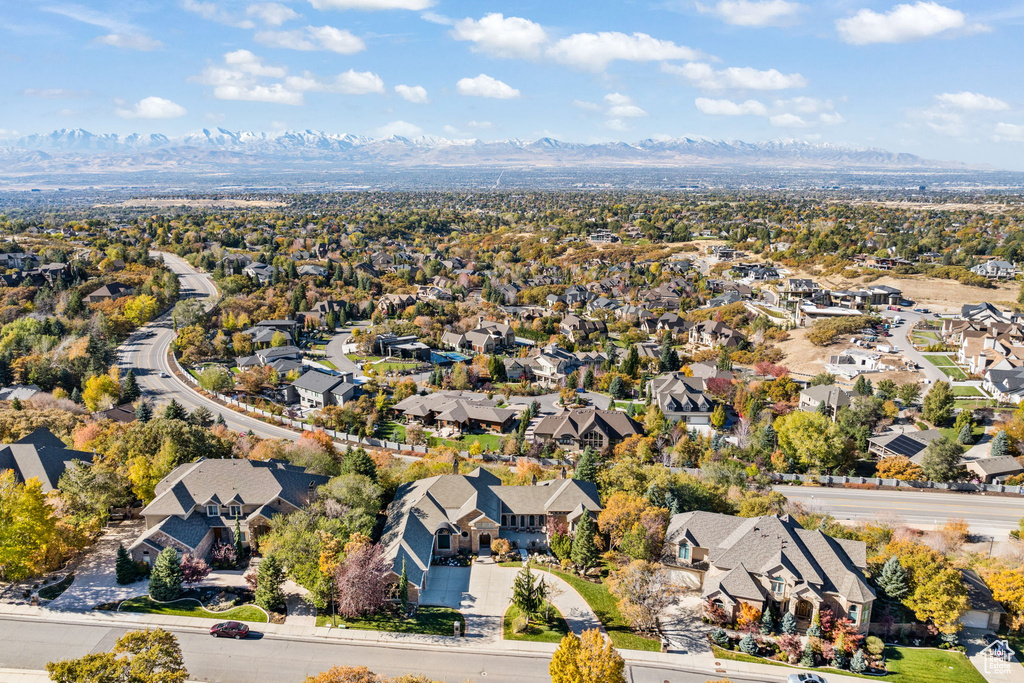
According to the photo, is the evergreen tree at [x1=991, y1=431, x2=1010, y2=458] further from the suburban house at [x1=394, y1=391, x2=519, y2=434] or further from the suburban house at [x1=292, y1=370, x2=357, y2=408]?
the suburban house at [x1=292, y1=370, x2=357, y2=408]

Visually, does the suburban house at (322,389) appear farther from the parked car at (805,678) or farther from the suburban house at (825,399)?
the parked car at (805,678)

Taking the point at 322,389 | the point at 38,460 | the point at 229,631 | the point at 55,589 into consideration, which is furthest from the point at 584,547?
the point at 322,389

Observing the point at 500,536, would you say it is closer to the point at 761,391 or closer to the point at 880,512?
the point at 880,512

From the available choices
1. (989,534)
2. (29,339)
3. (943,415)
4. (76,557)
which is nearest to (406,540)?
(76,557)

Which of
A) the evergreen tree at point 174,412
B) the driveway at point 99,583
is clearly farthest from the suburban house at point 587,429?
the driveway at point 99,583

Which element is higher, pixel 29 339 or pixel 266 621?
pixel 29 339

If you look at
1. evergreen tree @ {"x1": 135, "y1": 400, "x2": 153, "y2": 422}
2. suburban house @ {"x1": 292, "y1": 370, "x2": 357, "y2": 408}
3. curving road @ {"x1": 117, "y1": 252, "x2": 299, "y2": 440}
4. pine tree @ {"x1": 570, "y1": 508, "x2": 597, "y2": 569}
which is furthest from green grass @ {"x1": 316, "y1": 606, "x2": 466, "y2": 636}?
suburban house @ {"x1": 292, "y1": 370, "x2": 357, "y2": 408}
